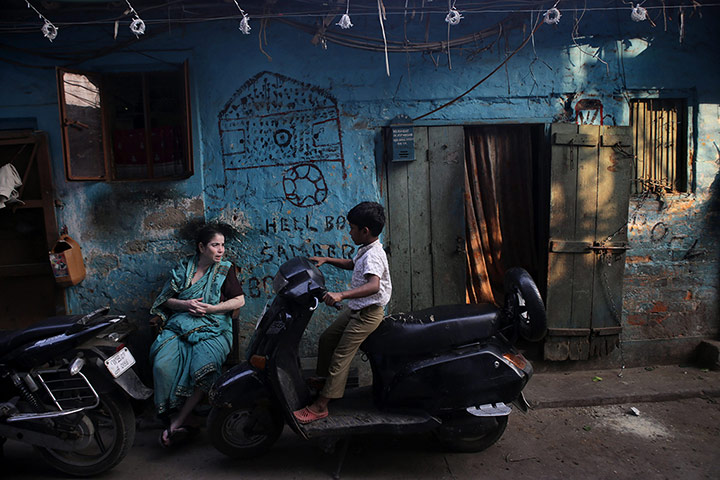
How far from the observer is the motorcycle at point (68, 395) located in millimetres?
2740

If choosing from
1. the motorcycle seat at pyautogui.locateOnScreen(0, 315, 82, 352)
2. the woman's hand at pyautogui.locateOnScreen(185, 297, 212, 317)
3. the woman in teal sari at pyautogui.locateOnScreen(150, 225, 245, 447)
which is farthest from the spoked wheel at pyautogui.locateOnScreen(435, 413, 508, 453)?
the motorcycle seat at pyautogui.locateOnScreen(0, 315, 82, 352)

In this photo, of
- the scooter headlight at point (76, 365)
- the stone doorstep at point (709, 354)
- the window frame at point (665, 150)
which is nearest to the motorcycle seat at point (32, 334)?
the scooter headlight at point (76, 365)

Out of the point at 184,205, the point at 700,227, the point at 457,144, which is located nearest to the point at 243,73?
the point at 184,205

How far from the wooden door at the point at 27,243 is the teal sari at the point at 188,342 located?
1.53 metres

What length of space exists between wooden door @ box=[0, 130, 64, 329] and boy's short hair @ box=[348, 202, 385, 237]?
122 inches

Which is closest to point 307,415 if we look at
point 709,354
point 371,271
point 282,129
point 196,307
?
point 371,271

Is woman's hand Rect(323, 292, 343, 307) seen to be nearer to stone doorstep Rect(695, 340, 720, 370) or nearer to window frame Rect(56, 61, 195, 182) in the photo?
window frame Rect(56, 61, 195, 182)

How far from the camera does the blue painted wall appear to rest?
4176mm

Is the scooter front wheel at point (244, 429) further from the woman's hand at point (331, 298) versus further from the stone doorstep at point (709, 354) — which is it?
the stone doorstep at point (709, 354)

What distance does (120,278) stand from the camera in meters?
4.23

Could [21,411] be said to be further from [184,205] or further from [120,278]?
[184,205]

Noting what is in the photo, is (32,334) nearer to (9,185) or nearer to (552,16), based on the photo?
(9,185)

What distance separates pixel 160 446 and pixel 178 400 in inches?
16.9

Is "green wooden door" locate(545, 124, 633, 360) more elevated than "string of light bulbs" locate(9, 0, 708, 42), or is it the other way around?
"string of light bulbs" locate(9, 0, 708, 42)
